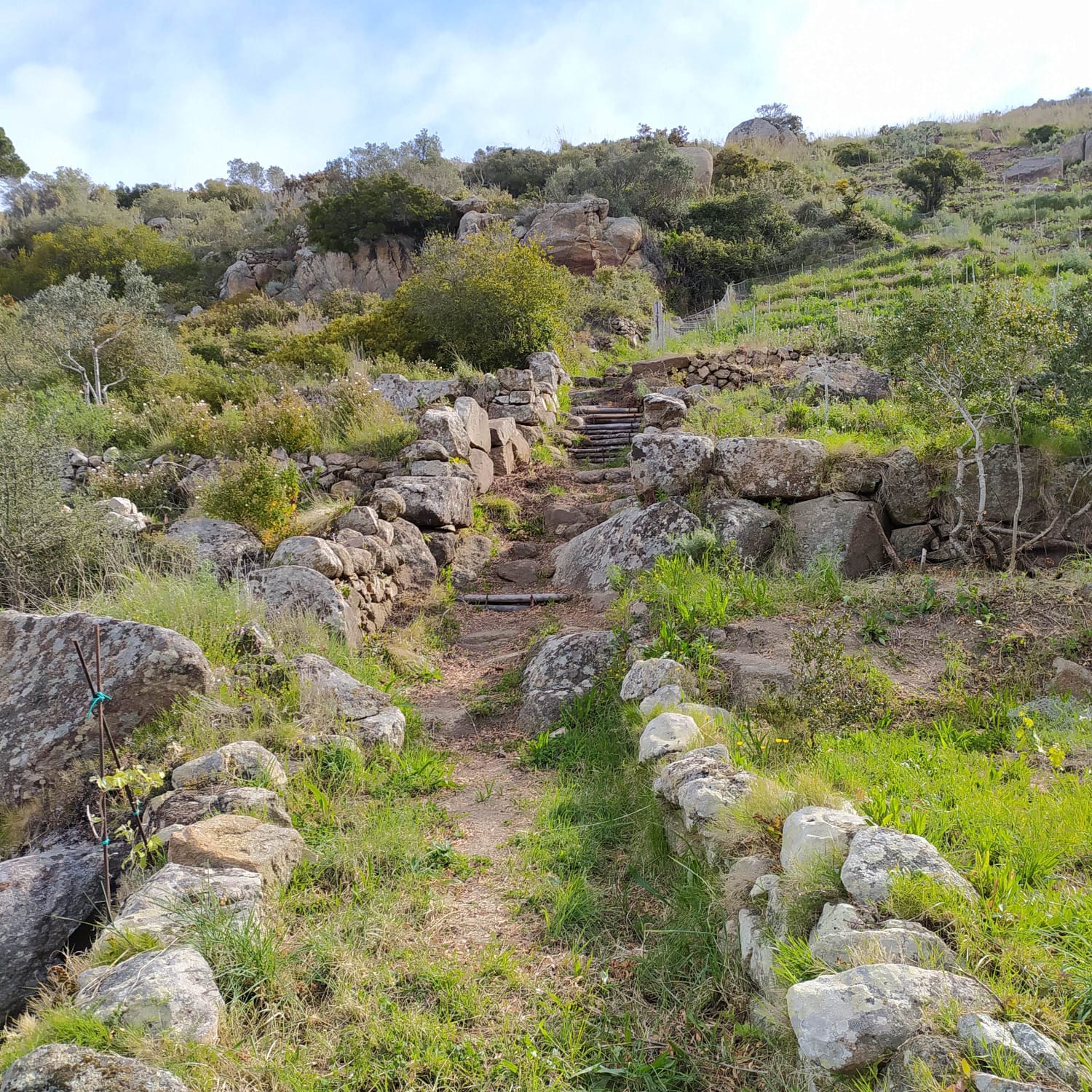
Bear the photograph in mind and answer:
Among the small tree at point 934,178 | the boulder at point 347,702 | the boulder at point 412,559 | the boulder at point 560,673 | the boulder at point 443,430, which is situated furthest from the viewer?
the small tree at point 934,178

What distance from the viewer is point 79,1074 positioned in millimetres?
2031

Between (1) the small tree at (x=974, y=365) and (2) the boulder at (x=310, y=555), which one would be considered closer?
(1) the small tree at (x=974, y=365)

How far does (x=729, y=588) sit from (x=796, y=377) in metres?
7.21

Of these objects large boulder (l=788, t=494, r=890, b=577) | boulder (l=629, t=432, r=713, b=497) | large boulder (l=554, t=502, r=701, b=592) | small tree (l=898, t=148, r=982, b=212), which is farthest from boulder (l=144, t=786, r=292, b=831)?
small tree (l=898, t=148, r=982, b=212)

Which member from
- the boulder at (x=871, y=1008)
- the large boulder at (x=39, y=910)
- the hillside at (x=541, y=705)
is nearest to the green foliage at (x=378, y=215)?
the hillside at (x=541, y=705)

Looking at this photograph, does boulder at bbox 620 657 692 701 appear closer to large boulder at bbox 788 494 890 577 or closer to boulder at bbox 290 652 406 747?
boulder at bbox 290 652 406 747

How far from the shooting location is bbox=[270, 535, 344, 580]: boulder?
6.75 m

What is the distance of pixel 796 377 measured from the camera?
12031 millimetres

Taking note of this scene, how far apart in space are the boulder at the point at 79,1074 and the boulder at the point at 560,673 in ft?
11.7

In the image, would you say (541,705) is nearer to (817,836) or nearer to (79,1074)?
(817,836)

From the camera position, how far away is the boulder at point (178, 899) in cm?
275

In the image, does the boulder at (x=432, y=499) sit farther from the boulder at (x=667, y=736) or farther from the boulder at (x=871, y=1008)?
the boulder at (x=871, y=1008)

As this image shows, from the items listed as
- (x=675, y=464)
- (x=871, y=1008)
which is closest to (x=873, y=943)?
(x=871, y=1008)

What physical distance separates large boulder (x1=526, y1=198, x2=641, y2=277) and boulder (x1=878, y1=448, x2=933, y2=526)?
17.1 meters
